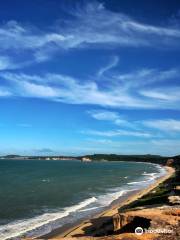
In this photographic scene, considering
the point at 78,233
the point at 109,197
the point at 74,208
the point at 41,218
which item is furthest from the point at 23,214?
the point at 109,197

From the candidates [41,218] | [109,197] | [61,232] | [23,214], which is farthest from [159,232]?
[109,197]

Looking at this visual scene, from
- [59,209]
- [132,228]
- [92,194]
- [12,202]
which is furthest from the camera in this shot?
[92,194]

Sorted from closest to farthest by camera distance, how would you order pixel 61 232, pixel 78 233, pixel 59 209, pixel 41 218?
pixel 78 233 < pixel 61 232 < pixel 41 218 < pixel 59 209

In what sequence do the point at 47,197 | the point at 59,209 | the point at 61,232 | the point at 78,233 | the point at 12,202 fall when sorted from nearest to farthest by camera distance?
the point at 78,233 < the point at 61,232 < the point at 59,209 < the point at 12,202 < the point at 47,197

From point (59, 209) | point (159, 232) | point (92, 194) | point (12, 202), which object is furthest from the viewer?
point (92, 194)

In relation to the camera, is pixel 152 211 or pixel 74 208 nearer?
pixel 152 211

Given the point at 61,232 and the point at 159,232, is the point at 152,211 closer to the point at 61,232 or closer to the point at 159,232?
the point at 159,232

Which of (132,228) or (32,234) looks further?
(32,234)

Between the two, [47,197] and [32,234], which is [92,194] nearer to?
[47,197]

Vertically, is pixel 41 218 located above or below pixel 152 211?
below
